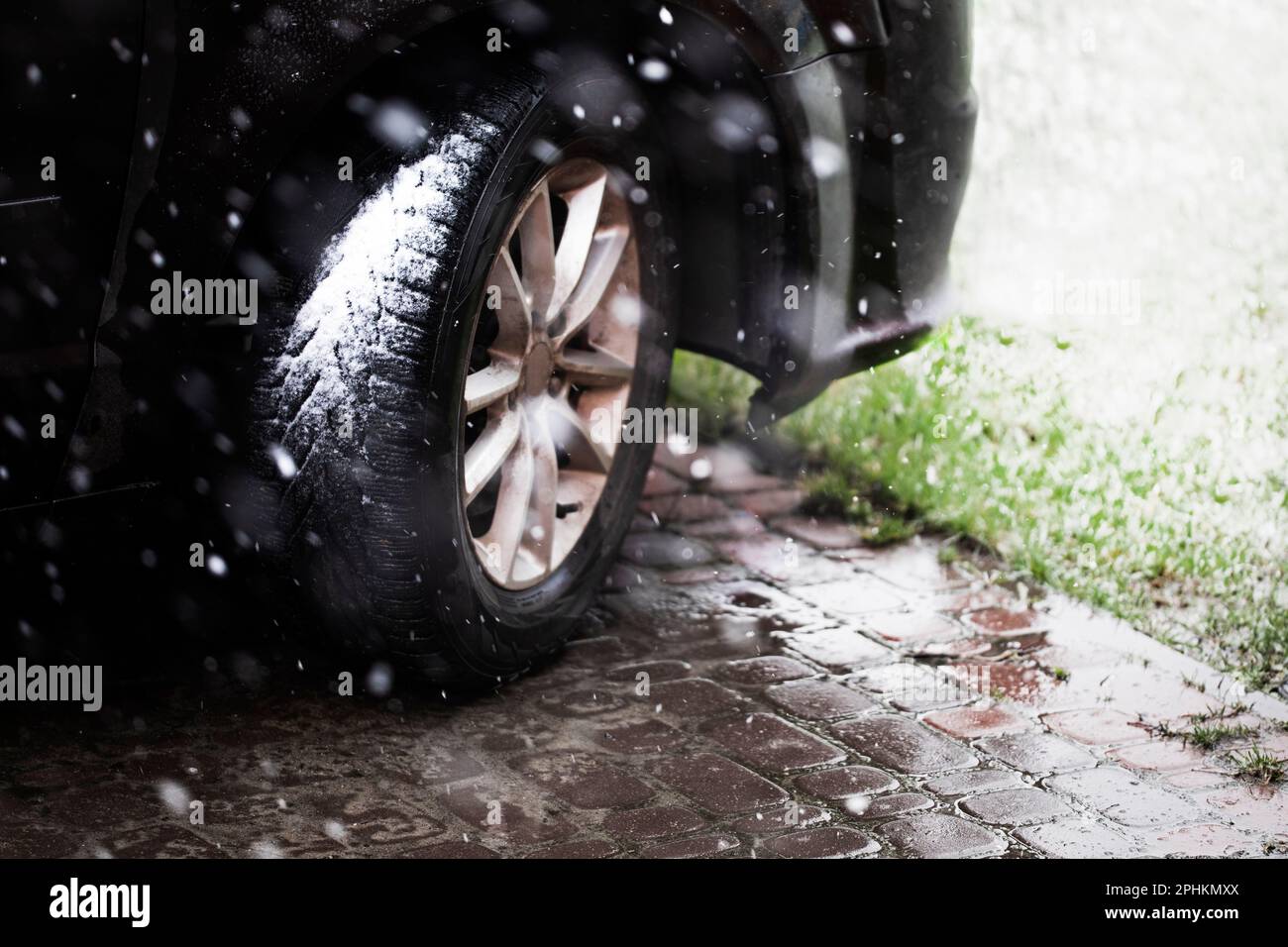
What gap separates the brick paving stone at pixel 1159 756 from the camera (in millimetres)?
2744

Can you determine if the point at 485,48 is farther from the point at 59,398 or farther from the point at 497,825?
the point at 497,825

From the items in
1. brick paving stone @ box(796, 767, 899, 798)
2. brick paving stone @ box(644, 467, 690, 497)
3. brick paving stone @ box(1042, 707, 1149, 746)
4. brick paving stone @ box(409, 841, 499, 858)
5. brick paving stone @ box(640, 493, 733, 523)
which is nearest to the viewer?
brick paving stone @ box(409, 841, 499, 858)

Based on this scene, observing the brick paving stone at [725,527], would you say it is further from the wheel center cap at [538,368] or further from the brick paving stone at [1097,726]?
the brick paving stone at [1097,726]

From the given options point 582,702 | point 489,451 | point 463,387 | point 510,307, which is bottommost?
point 582,702

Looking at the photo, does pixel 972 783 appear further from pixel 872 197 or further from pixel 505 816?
pixel 872 197

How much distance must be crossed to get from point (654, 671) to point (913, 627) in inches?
24.6

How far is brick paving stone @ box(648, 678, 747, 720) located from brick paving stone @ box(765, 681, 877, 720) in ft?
0.28

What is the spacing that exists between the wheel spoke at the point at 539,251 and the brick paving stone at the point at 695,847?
107 cm

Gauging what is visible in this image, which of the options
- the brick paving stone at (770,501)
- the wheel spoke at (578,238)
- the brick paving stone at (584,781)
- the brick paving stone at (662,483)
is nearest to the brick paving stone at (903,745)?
the brick paving stone at (584,781)

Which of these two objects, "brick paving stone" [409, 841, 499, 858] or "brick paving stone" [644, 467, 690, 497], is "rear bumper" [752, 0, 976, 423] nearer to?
"brick paving stone" [644, 467, 690, 497]

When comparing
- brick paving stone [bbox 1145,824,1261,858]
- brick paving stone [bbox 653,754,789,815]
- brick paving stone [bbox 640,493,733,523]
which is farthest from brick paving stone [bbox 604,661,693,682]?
brick paving stone [bbox 1145,824,1261,858]

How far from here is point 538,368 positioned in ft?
9.87

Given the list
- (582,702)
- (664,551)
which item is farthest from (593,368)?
(664,551)

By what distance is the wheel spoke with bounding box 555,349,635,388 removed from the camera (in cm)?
311
